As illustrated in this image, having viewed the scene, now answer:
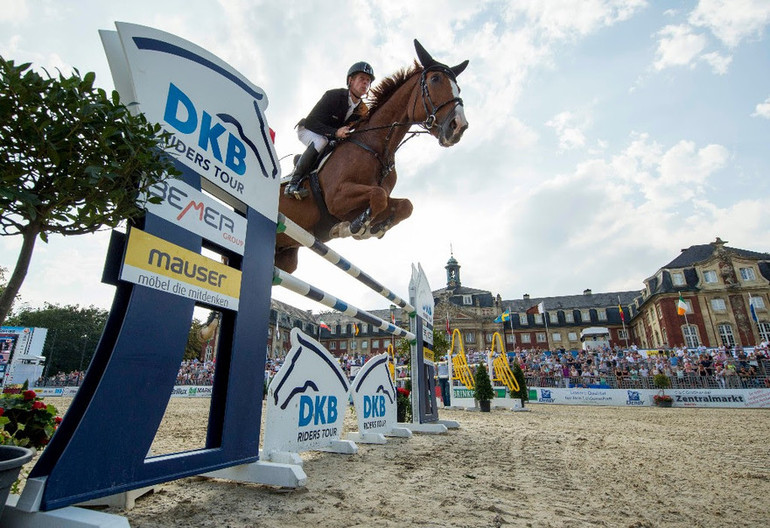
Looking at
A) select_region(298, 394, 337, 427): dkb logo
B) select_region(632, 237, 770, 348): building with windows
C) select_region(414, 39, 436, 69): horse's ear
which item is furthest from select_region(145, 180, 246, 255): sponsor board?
select_region(632, 237, 770, 348): building with windows

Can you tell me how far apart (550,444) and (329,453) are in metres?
2.11

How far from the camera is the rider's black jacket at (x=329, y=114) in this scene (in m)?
3.17

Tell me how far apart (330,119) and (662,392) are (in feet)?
54.5

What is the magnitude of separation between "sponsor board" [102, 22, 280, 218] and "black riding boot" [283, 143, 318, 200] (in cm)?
65

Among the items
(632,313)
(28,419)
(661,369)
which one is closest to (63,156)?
(28,419)

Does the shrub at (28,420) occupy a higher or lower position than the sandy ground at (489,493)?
higher

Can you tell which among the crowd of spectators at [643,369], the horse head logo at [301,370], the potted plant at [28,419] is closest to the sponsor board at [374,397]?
the horse head logo at [301,370]

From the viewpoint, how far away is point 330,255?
3.02 metres

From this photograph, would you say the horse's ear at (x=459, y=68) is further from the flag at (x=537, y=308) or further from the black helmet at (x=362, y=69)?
the flag at (x=537, y=308)

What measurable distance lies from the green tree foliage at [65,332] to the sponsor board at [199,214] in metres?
35.8

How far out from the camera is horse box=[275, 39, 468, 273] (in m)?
2.92

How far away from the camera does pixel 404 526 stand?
145 centimetres

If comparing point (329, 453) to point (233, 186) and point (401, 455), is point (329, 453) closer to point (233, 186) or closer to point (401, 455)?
point (401, 455)

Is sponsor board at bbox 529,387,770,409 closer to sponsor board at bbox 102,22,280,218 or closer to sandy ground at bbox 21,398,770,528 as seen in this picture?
sandy ground at bbox 21,398,770,528
